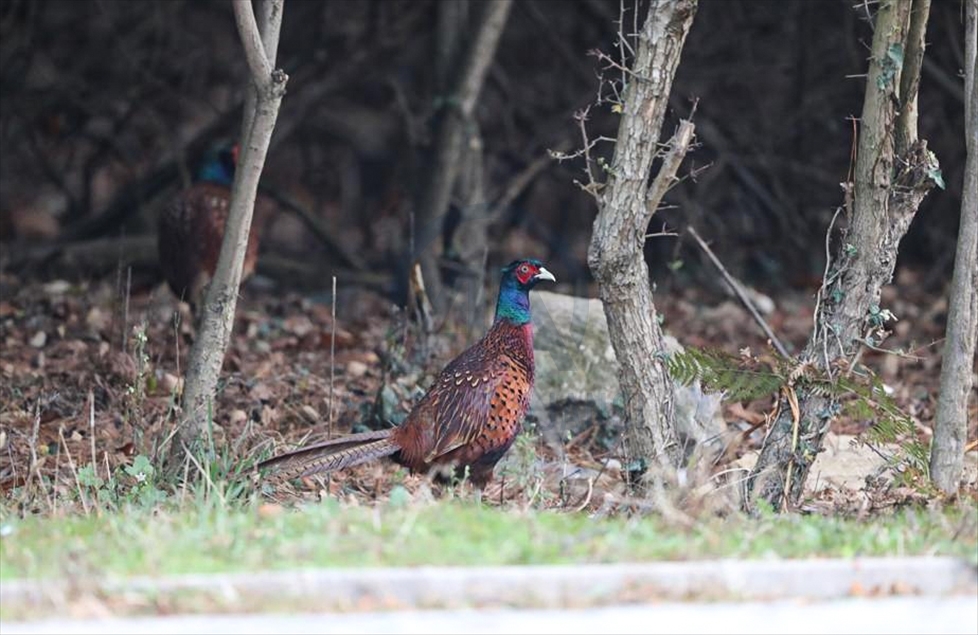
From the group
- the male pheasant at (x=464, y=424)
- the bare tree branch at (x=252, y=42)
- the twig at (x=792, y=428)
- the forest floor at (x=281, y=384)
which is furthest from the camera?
the male pheasant at (x=464, y=424)

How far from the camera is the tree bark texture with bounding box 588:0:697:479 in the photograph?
5.72 m

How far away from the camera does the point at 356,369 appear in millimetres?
9000

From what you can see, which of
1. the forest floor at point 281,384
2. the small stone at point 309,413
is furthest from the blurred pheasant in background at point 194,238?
the small stone at point 309,413

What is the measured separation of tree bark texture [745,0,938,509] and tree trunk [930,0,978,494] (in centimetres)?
18

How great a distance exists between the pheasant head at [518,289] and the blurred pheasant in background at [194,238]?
9.16 ft

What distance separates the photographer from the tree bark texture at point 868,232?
18.8ft

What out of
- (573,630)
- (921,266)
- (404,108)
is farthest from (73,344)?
(921,266)

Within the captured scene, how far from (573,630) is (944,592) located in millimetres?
1167

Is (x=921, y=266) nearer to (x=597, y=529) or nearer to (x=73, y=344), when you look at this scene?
(x=73, y=344)

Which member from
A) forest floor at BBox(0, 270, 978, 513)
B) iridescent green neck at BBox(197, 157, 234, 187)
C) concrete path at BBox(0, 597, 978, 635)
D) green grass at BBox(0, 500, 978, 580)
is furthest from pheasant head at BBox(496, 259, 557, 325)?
iridescent green neck at BBox(197, 157, 234, 187)

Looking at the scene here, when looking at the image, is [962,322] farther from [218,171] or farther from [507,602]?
[218,171]

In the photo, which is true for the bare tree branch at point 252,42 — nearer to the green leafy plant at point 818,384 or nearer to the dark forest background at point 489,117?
the green leafy plant at point 818,384

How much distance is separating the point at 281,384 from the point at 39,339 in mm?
1813

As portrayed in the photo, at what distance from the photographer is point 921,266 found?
509 inches
